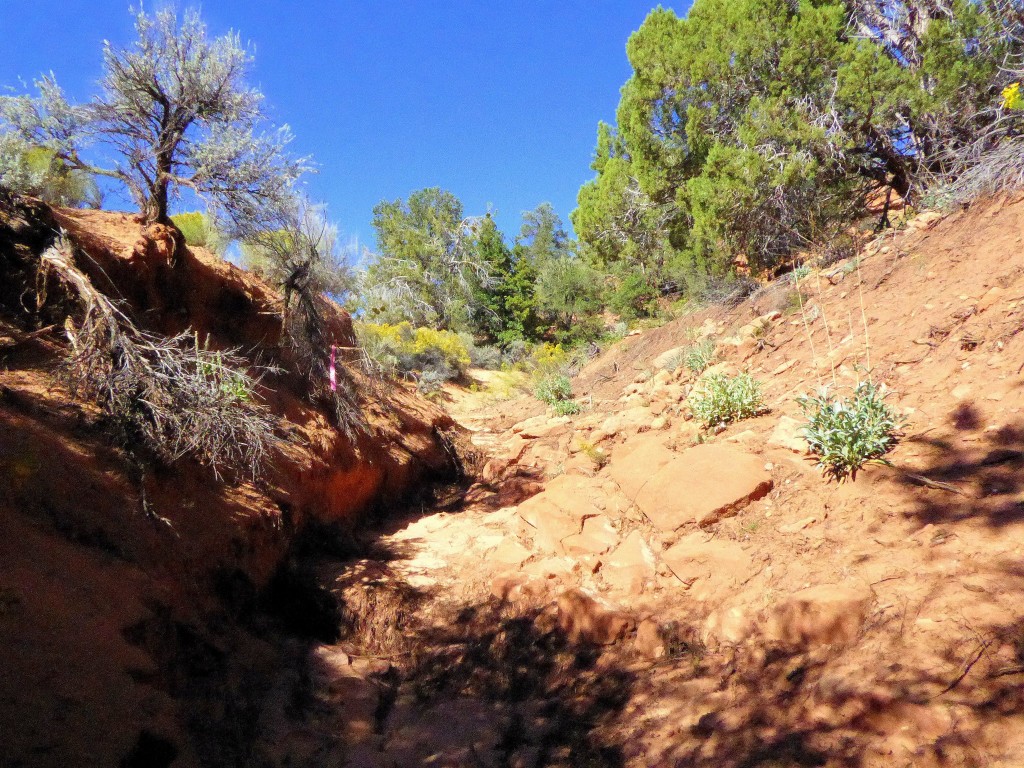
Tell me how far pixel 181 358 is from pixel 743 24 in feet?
38.1

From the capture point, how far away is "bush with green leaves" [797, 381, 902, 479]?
157 inches

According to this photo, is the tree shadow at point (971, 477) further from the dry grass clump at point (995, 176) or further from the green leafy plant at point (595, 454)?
the dry grass clump at point (995, 176)

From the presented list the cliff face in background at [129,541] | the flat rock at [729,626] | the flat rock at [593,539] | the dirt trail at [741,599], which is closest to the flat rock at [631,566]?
the dirt trail at [741,599]

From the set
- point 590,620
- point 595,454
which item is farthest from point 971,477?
point 595,454

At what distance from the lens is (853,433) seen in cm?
404

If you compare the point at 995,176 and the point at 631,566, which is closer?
the point at 631,566

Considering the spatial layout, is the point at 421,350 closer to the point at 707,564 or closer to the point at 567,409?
the point at 567,409

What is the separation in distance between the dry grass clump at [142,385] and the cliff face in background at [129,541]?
152 mm

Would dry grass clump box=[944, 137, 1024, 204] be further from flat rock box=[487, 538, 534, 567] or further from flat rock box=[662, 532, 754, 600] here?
flat rock box=[487, 538, 534, 567]

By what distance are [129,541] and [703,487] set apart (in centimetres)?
404

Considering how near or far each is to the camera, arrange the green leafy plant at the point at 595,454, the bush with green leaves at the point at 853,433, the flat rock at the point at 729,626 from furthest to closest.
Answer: the green leafy plant at the point at 595,454
the bush with green leaves at the point at 853,433
the flat rock at the point at 729,626

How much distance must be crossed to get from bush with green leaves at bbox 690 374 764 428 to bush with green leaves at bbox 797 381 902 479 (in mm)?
1764

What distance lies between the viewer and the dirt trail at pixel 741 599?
8.06 ft

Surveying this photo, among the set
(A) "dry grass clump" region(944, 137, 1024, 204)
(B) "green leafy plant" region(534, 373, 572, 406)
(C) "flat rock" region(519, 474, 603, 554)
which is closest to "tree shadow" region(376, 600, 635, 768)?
(C) "flat rock" region(519, 474, 603, 554)
